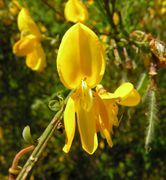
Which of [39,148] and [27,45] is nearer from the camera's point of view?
[39,148]

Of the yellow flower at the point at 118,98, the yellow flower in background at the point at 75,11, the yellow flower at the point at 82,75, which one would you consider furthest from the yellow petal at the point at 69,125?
the yellow flower in background at the point at 75,11

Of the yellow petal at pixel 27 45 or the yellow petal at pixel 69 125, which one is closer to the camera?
the yellow petal at pixel 69 125

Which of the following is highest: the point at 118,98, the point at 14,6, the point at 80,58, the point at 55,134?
the point at 80,58

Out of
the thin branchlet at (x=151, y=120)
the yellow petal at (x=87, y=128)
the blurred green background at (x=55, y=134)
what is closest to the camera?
the yellow petal at (x=87, y=128)

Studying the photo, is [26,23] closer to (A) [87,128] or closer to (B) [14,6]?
(A) [87,128]

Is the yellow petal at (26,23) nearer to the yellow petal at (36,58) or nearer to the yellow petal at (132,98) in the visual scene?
the yellow petal at (36,58)

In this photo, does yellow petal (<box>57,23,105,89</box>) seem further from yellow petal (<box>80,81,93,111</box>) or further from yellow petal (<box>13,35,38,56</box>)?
yellow petal (<box>13,35,38,56</box>)

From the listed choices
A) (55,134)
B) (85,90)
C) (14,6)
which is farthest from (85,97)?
(55,134)
